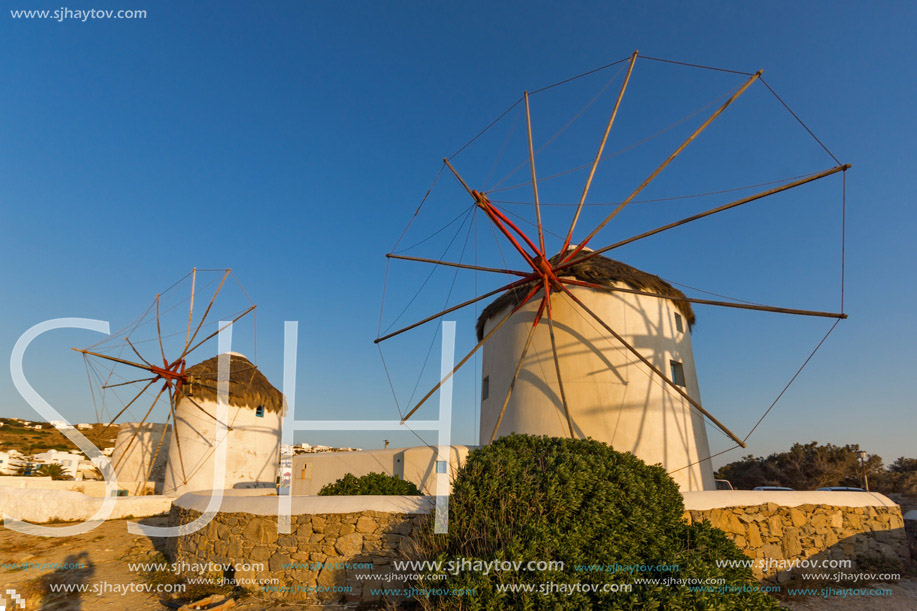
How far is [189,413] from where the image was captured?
21672 mm

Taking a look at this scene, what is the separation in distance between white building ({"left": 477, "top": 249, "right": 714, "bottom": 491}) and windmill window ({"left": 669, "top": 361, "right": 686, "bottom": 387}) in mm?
28

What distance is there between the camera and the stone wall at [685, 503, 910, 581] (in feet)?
25.1

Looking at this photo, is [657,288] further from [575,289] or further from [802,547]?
[802,547]

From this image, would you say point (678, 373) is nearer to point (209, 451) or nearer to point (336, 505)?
point (336, 505)

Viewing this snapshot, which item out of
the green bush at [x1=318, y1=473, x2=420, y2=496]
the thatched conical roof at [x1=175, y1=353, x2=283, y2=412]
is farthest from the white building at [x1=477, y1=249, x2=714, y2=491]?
the thatched conical roof at [x1=175, y1=353, x2=283, y2=412]

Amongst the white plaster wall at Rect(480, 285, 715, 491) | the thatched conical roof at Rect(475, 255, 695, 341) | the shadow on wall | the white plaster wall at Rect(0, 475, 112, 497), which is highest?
the thatched conical roof at Rect(475, 255, 695, 341)

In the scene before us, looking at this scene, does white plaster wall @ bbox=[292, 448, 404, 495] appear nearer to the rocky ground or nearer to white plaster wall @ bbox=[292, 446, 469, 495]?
white plaster wall @ bbox=[292, 446, 469, 495]

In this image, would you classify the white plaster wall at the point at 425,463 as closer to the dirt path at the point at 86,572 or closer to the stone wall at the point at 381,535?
the stone wall at the point at 381,535

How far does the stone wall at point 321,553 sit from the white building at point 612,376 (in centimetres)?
573

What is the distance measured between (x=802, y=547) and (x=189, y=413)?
909 inches

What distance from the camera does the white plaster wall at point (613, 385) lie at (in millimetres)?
11273

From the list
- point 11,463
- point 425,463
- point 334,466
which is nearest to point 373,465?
point 334,466

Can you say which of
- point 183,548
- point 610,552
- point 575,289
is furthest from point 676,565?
point 183,548

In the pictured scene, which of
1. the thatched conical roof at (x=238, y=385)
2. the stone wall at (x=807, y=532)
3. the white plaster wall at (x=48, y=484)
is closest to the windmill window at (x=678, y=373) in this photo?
the stone wall at (x=807, y=532)
